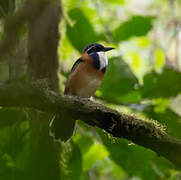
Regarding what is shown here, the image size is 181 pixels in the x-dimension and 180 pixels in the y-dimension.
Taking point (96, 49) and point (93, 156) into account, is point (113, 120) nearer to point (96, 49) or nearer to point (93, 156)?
point (93, 156)

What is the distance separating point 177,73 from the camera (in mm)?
2807

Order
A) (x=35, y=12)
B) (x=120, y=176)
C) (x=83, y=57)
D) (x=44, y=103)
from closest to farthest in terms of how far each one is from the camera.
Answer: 1. (x=35, y=12)
2. (x=44, y=103)
3. (x=120, y=176)
4. (x=83, y=57)

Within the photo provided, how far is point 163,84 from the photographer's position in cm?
283

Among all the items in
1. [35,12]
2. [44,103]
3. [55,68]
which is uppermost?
[35,12]

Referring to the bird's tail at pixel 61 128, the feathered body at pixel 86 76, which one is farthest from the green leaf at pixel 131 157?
the feathered body at pixel 86 76

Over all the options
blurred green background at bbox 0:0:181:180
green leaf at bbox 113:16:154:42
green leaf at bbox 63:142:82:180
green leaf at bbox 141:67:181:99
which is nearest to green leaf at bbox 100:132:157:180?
blurred green background at bbox 0:0:181:180

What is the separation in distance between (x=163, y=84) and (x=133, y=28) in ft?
2.11

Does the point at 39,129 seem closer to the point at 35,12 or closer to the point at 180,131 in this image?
the point at 180,131

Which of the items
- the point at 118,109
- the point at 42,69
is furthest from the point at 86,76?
the point at 118,109

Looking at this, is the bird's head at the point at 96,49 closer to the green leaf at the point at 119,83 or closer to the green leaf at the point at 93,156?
the green leaf at the point at 119,83

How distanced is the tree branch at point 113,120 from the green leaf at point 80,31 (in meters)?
1.20

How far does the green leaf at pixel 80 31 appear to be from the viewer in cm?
310

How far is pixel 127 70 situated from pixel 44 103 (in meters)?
1.14

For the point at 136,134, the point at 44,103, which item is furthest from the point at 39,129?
the point at 136,134
